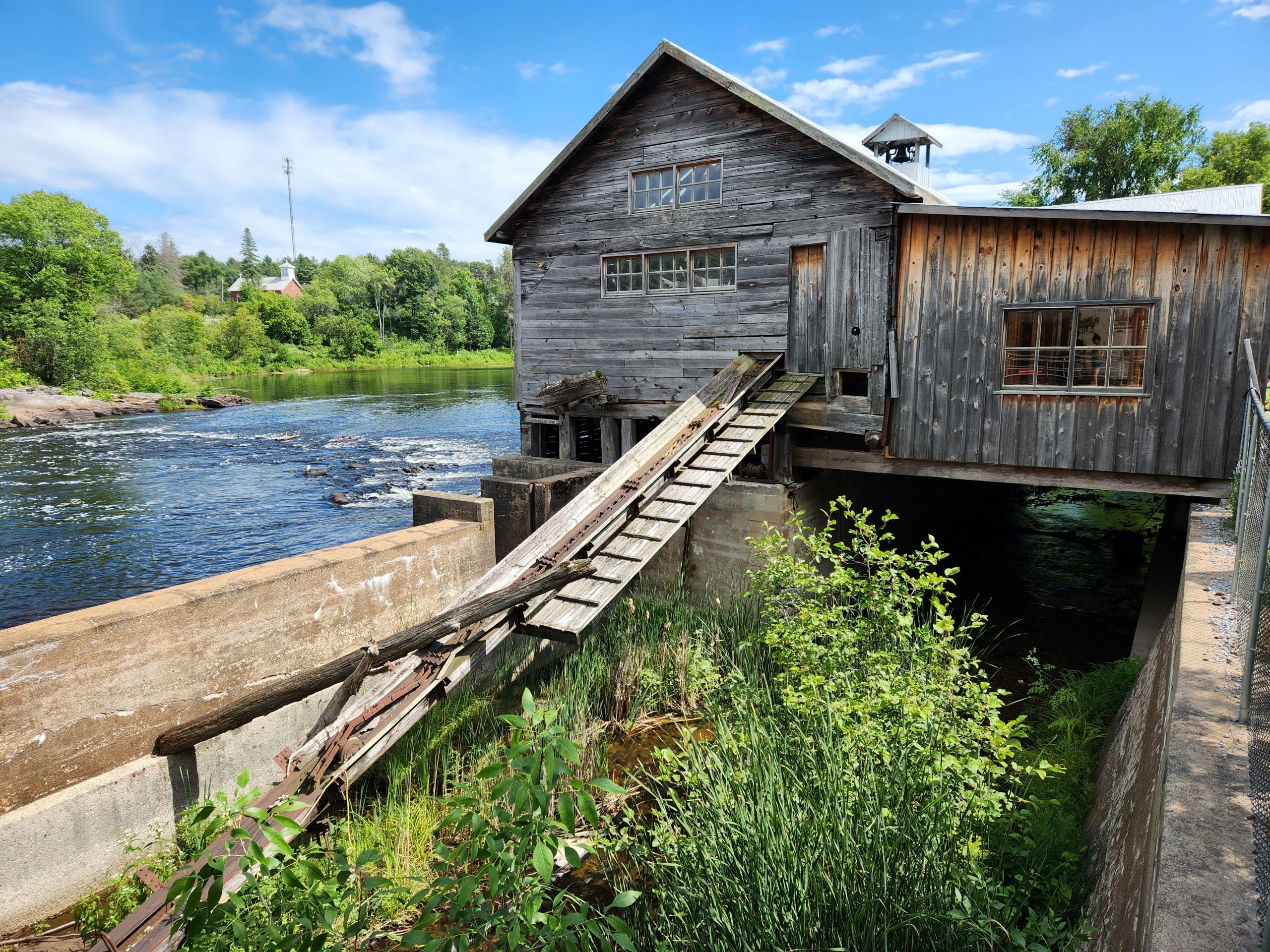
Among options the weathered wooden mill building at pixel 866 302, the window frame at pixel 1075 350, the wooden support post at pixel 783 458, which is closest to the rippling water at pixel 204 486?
the weathered wooden mill building at pixel 866 302

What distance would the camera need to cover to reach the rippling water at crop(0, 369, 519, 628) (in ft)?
37.4

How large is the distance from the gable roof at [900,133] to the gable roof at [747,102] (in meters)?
7.76

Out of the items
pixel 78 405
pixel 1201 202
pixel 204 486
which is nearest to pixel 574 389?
pixel 1201 202

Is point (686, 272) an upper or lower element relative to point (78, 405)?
upper

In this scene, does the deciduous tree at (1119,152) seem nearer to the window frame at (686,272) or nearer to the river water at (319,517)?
the river water at (319,517)

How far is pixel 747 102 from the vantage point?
31.0 ft

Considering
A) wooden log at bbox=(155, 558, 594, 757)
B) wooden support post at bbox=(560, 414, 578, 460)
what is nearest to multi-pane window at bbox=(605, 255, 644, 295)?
wooden support post at bbox=(560, 414, 578, 460)

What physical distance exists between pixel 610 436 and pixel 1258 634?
9327mm

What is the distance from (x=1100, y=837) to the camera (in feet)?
12.2

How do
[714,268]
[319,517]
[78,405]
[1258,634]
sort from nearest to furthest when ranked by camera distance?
1. [1258,634]
2. [714,268]
3. [319,517]
4. [78,405]

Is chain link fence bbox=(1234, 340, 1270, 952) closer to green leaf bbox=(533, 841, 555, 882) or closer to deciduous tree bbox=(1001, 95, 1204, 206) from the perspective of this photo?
green leaf bbox=(533, 841, 555, 882)

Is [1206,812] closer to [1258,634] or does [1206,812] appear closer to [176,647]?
[1258,634]

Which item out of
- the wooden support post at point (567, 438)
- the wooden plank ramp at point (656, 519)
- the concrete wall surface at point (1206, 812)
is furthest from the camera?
the wooden support post at point (567, 438)

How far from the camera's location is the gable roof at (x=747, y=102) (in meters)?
8.38
